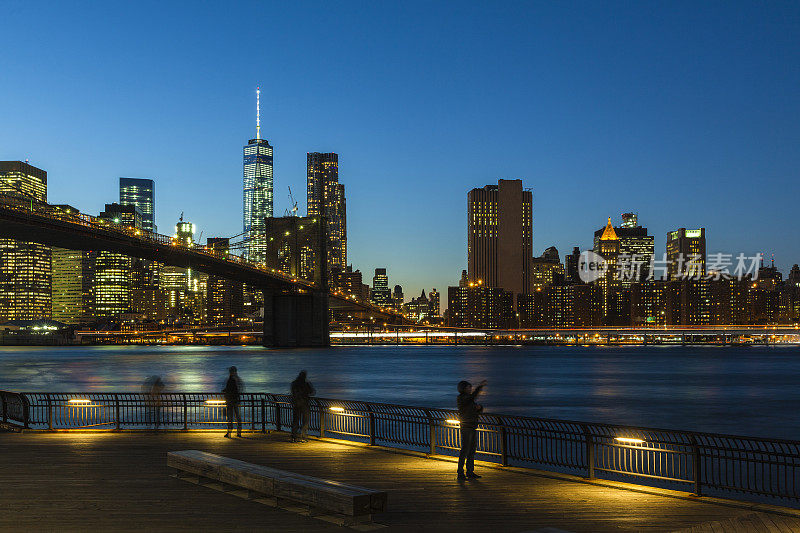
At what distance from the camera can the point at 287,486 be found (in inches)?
407

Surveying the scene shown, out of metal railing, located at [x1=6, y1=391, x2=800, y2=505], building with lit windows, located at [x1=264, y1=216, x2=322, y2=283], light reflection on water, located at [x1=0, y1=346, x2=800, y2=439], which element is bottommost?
light reflection on water, located at [x1=0, y1=346, x2=800, y2=439]

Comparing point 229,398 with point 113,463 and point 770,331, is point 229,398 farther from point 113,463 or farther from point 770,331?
point 770,331

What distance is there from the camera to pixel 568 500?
442 inches

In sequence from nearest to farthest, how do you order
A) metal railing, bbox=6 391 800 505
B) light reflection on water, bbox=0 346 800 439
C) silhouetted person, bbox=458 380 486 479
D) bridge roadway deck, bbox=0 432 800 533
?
1. bridge roadway deck, bbox=0 432 800 533
2. metal railing, bbox=6 391 800 505
3. silhouetted person, bbox=458 380 486 479
4. light reflection on water, bbox=0 346 800 439

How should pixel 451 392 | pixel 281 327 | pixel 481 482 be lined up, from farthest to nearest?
pixel 281 327, pixel 451 392, pixel 481 482

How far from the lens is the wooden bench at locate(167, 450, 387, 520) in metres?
9.58

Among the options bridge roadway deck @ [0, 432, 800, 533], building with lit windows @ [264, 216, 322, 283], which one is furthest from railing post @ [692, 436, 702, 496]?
building with lit windows @ [264, 216, 322, 283]

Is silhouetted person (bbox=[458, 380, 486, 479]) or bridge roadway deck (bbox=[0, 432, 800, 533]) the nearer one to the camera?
bridge roadway deck (bbox=[0, 432, 800, 533])

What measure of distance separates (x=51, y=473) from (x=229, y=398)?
225 inches

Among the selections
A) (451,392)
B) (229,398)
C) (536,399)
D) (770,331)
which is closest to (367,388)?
(451,392)

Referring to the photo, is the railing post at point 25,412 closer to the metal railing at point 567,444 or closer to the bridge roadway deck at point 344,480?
the metal railing at point 567,444

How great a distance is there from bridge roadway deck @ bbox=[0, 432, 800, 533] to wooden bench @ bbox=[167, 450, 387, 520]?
0.74 feet

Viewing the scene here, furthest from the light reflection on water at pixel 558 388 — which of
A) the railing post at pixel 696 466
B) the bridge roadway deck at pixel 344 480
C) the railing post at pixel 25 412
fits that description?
the railing post at pixel 25 412

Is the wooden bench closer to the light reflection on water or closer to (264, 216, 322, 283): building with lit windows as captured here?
the light reflection on water
